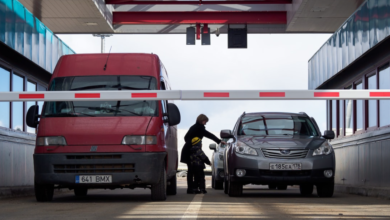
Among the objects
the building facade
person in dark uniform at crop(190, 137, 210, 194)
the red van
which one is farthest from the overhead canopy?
the red van

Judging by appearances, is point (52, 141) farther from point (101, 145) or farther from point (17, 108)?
point (17, 108)

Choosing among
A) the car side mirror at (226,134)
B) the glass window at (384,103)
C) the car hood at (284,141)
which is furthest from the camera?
the glass window at (384,103)

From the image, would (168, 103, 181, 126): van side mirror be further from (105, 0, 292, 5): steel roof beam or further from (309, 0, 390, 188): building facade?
(105, 0, 292, 5): steel roof beam

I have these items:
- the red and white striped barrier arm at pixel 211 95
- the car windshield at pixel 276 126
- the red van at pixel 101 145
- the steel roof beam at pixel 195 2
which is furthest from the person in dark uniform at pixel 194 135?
the steel roof beam at pixel 195 2

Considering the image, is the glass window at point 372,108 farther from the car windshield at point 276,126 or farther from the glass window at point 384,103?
the car windshield at point 276,126

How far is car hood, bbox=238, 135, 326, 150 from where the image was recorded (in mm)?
13703

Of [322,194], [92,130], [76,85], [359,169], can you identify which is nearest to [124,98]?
[92,130]

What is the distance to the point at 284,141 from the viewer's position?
13836mm

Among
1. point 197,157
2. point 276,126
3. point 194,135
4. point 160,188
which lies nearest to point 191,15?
point 194,135

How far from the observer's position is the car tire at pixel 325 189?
13922 millimetres

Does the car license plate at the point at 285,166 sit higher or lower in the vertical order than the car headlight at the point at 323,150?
lower

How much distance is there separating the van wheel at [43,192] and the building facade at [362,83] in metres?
7.22

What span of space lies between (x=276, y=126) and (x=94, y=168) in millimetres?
4228

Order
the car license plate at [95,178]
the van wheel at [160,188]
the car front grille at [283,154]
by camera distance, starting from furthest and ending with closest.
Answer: the car front grille at [283,154] < the van wheel at [160,188] < the car license plate at [95,178]
